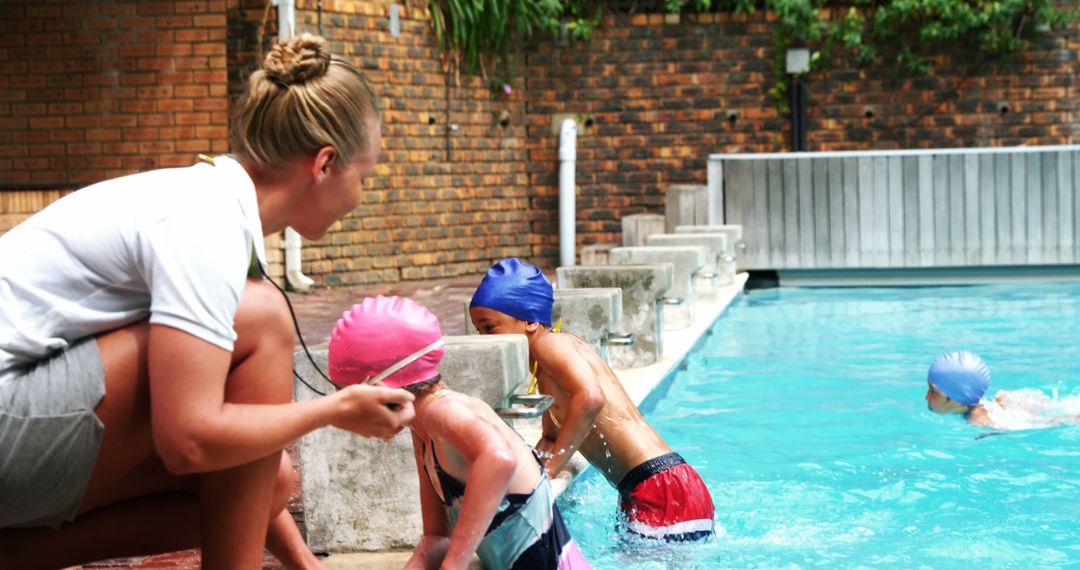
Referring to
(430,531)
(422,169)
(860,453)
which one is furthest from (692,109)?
(430,531)

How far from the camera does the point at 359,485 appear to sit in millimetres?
3785

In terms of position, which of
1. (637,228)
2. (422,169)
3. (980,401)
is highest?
(422,169)

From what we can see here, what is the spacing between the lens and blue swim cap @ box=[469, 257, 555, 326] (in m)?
4.06

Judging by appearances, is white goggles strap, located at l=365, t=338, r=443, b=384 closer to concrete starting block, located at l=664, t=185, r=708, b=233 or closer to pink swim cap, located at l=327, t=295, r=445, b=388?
pink swim cap, located at l=327, t=295, r=445, b=388

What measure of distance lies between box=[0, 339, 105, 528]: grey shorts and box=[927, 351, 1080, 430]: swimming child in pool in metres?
4.93

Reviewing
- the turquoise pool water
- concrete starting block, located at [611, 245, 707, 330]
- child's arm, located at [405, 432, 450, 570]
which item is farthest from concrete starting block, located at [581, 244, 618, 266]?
child's arm, located at [405, 432, 450, 570]

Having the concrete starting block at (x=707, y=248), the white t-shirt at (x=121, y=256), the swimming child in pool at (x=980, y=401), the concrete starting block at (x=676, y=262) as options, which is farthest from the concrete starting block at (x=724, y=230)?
the white t-shirt at (x=121, y=256)

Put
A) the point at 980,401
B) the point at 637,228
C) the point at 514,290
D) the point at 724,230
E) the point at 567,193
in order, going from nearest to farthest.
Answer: the point at 514,290 < the point at 980,401 < the point at 724,230 < the point at 637,228 < the point at 567,193

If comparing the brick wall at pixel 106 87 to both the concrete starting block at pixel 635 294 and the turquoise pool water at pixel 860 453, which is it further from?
the concrete starting block at pixel 635 294

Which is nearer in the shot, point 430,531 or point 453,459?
point 453,459

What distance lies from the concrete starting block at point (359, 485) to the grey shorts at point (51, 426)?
4.64ft

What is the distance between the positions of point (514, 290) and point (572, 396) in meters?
0.37

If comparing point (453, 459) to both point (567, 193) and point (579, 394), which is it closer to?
point (579, 394)

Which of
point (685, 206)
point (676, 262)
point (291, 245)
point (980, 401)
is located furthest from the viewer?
point (685, 206)
